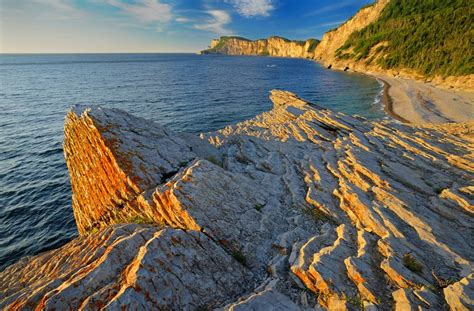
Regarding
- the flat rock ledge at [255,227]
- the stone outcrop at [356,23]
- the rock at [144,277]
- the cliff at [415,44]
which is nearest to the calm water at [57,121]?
the flat rock ledge at [255,227]

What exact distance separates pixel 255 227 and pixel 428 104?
58439mm

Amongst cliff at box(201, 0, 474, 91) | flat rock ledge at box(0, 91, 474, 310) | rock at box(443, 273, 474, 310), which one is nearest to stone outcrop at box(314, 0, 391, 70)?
cliff at box(201, 0, 474, 91)

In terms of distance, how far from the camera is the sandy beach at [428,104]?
144 feet

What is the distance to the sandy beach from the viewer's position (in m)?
43.8

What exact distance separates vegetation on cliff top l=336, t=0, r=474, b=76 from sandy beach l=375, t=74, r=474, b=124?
13045 mm

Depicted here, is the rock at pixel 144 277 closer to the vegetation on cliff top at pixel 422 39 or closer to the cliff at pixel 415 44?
the cliff at pixel 415 44

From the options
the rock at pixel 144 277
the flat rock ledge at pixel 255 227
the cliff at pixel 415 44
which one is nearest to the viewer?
the rock at pixel 144 277

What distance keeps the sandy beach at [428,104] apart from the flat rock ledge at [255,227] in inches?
920

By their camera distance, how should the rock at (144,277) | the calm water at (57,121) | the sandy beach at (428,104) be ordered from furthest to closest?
the sandy beach at (428,104)
the calm water at (57,121)
the rock at (144,277)

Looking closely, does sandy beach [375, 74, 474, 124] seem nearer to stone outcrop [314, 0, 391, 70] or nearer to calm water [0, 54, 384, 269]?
calm water [0, 54, 384, 269]

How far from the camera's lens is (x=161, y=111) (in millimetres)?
58750

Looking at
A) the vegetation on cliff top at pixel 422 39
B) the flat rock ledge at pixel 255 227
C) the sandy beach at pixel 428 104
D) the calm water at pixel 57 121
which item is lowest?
the calm water at pixel 57 121

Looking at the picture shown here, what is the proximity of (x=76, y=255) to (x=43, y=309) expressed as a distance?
509 centimetres

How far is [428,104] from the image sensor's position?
52656 mm
